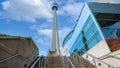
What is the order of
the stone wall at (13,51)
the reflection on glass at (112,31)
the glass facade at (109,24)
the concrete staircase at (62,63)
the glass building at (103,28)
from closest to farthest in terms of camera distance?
the stone wall at (13,51), the concrete staircase at (62,63), the glass building at (103,28), the reflection on glass at (112,31), the glass facade at (109,24)

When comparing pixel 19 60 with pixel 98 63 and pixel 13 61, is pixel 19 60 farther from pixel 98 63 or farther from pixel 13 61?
pixel 98 63

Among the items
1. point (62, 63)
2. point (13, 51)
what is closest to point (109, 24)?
point (62, 63)

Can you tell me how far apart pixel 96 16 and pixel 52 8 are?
247ft

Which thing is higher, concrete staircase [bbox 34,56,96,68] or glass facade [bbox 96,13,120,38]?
glass facade [bbox 96,13,120,38]

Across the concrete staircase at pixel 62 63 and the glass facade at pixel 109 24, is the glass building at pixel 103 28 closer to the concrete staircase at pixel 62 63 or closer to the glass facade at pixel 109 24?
the glass facade at pixel 109 24

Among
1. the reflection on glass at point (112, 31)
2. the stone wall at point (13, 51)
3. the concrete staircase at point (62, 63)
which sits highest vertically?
the reflection on glass at point (112, 31)

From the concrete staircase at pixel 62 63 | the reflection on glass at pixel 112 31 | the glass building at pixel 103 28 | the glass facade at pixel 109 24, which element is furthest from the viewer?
the glass facade at pixel 109 24

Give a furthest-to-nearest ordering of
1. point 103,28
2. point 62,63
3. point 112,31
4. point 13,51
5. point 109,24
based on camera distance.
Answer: point 109,24 < point 103,28 < point 112,31 < point 62,63 < point 13,51

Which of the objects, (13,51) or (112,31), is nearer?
(13,51)

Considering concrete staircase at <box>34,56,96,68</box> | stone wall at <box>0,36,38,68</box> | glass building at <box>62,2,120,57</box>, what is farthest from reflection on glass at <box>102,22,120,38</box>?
stone wall at <box>0,36,38,68</box>

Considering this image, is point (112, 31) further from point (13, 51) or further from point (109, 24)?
point (13, 51)

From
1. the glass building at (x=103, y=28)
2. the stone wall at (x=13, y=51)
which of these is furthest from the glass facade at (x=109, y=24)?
the stone wall at (x=13, y=51)

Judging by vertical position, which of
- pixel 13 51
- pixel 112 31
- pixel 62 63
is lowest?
pixel 62 63

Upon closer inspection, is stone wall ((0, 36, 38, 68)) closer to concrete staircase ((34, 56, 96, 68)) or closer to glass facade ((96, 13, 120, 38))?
concrete staircase ((34, 56, 96, 68))
